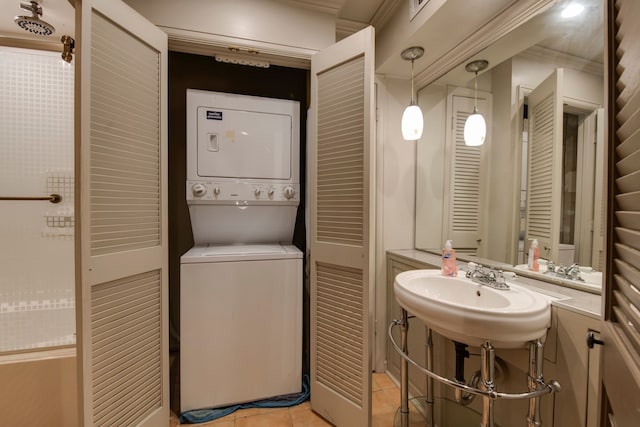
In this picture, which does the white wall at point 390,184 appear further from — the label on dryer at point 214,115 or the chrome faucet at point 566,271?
the label on dryer at point 214,115

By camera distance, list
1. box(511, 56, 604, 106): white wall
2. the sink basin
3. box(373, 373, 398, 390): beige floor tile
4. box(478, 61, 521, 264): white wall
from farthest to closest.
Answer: box(373, 373, 398, 390): beige floor tile, box(478, 61, 521, 264): white wall, box(511, 56, 604, 106): white wall, the sink basin

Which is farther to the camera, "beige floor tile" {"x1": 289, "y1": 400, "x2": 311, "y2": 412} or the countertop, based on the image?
"beige floor tile" {"x1": 289, "y1": 400, "x2": 311, "y2": 412}

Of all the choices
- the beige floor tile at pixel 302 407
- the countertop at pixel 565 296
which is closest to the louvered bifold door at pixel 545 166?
the countertop at pixel 565 296

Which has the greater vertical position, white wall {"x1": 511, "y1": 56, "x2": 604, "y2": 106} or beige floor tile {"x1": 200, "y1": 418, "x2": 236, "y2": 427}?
white wall {"x1": 511, "y1": 56, "x2": 604, "y2": 106}

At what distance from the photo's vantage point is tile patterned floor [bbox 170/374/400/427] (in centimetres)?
150

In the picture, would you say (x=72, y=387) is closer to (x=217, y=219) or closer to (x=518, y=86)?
(x=217, y=219)

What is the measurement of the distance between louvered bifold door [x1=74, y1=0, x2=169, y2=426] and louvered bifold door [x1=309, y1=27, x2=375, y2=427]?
848mm

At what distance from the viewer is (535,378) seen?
859mm

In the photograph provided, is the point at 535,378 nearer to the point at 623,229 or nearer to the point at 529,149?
the point at 623,229

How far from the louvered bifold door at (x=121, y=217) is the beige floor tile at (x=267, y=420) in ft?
1.37

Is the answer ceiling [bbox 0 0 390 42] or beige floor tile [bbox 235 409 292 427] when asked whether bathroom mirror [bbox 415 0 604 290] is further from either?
beige floor tile [bbox 235 409 292 427]

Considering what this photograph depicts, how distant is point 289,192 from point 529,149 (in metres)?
1.39

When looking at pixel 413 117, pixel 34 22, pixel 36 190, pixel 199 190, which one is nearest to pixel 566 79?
pixel 413 117

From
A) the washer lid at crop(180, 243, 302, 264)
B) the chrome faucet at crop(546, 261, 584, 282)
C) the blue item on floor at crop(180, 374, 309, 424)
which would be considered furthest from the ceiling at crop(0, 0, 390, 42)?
the blue item on floor at crop(180, 374, 309, 424)
